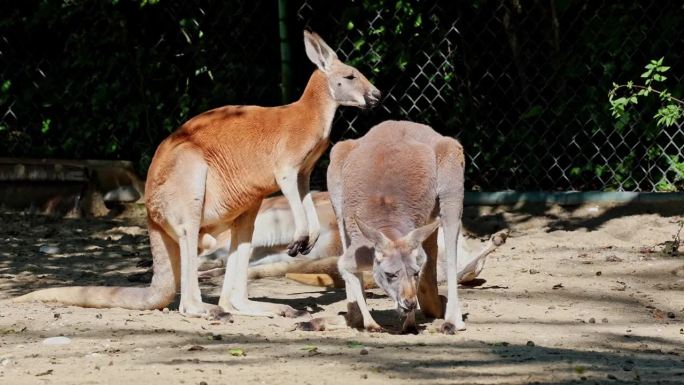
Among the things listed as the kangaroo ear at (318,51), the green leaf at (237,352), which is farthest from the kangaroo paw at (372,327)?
the kangaroo ear at (318,51)

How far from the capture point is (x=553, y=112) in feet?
Result: 27.2

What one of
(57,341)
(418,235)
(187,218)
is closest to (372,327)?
(418,235)

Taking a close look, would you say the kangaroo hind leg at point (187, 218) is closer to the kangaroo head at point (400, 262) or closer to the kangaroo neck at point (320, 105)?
the kangaroo neck at point (320, 105)

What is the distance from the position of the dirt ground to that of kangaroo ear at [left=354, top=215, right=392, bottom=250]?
1.32 ft

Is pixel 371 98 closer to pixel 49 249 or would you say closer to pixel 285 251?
pixel 285 251

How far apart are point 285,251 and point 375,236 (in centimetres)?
257

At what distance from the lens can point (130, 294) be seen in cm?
580

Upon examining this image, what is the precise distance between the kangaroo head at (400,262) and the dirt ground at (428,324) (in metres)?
0.20

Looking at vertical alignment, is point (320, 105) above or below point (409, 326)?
above

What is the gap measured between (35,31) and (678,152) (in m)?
4.85

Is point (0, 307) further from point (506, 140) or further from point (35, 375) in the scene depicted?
point (506, 140)

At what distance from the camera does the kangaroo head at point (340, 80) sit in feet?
19.7

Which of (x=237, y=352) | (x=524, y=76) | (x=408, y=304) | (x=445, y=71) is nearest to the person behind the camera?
(x=237, y=352)

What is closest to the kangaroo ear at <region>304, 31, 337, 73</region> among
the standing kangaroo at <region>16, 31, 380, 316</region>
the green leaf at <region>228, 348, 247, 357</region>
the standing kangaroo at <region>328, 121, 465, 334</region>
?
the standing kangaroo at <region>16, 31, 380, 316</region>
